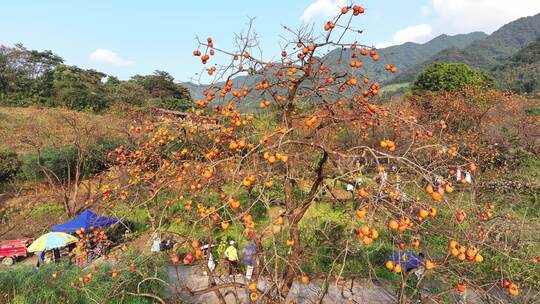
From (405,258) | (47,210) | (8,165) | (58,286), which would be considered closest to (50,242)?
(58,286)

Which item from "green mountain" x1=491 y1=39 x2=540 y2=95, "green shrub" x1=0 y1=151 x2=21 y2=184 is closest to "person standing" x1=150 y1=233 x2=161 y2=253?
"green shrub" x1=0 y1=151 x2=21 y2=184

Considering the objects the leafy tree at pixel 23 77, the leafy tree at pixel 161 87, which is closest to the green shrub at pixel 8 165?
the leafy tree at pixel 23 77

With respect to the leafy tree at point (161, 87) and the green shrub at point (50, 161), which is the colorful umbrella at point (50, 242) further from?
the leafy tree at point (161, 87)

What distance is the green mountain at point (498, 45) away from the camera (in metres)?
51.5

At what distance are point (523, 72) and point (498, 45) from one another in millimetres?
47676

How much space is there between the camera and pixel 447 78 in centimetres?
2117

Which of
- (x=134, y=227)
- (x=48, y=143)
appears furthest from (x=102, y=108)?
(x=134, y=227)

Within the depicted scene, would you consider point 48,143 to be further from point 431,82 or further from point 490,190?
point 431,82

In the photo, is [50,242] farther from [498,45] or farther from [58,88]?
[498,45]

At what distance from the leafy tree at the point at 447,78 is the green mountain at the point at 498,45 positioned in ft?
97.6

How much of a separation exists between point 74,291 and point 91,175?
934 centimetres

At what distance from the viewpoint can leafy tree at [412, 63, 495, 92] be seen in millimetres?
20312

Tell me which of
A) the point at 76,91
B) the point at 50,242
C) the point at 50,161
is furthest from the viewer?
the point at 76,91

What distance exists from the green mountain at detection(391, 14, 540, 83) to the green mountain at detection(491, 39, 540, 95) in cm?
914
